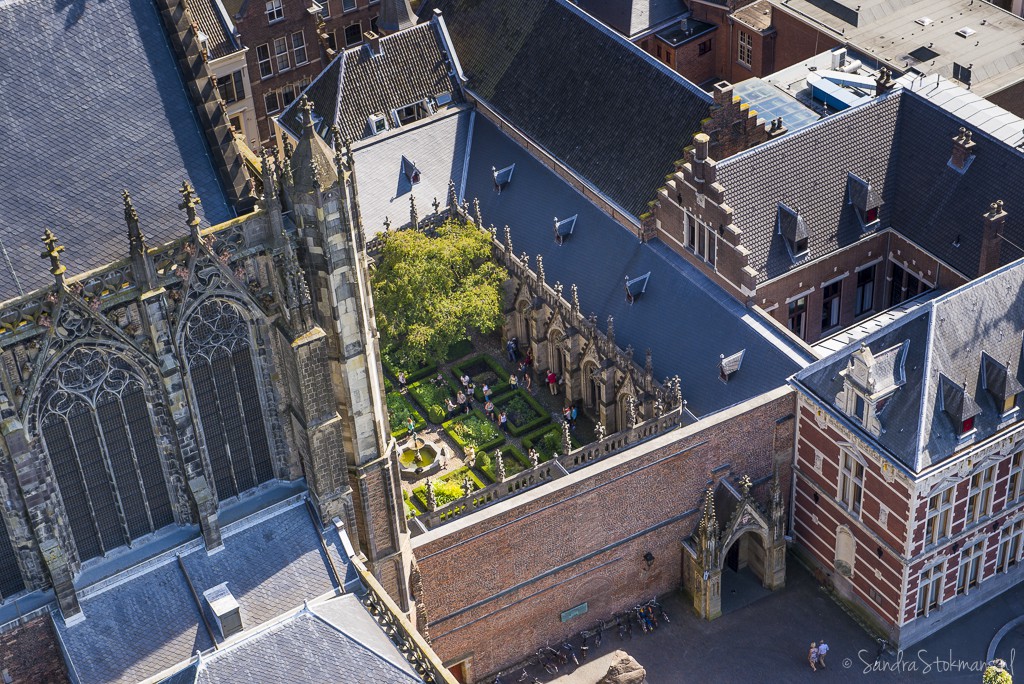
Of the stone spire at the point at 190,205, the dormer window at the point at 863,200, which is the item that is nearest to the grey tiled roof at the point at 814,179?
the dormer window at the point at 863,200

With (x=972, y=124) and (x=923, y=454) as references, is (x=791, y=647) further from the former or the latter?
(x=972, y=124)

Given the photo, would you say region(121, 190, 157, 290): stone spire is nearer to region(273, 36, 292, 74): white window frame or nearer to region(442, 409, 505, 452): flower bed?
region(442, 409, 505, 452): flower bed

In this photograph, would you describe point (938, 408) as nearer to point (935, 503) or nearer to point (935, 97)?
point (935, 503)

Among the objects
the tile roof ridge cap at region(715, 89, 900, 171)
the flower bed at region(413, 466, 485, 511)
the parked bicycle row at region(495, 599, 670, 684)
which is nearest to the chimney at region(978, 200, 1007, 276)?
the tile roof ridge cap at region(715, 89, 900, 171)

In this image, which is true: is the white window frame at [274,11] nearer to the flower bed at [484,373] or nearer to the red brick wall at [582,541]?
the flower bed at [484,373]

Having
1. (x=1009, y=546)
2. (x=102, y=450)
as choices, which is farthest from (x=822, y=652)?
(x=102, y=450)

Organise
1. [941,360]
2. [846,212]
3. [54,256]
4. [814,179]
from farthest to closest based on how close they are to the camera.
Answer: [846,212] → [814,179] → [941,360] → [54,256]

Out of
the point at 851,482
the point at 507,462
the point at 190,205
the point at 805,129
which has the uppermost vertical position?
the point at 190,205
